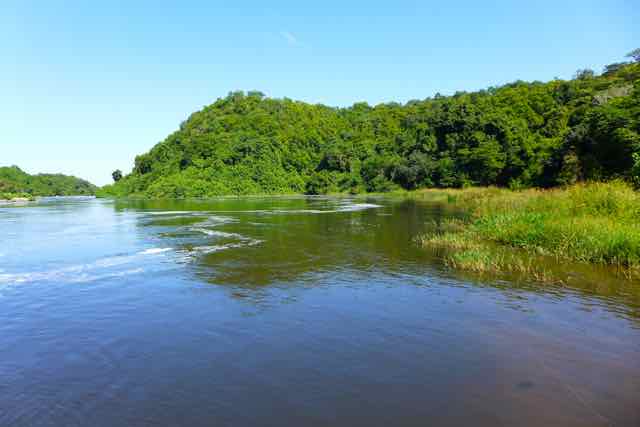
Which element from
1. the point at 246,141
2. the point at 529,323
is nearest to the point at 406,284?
the point at 529,323

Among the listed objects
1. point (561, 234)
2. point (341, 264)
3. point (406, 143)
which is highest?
point (406, 143)

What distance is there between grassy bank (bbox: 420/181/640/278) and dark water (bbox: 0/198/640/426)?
4.96ft

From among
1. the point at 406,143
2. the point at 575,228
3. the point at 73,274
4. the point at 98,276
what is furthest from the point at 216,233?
the point at 406,143

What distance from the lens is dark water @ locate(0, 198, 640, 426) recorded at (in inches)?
261

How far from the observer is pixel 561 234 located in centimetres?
1784

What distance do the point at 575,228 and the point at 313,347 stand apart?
13.7m

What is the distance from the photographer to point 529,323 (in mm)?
10445

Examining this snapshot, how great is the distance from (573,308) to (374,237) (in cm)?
1474

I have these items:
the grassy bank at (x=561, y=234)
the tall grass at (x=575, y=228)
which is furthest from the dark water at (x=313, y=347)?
the tall grass at (x=575, y=228)

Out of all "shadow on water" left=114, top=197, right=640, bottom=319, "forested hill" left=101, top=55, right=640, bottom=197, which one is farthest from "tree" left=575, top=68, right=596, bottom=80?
"shadow on water" left=114, top=197, right=640, bottom=319

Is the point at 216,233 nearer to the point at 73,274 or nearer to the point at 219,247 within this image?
the point at 219,247

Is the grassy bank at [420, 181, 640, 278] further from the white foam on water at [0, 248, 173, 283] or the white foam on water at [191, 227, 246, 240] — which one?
the white foam on water at [0, 248, 173, 283]

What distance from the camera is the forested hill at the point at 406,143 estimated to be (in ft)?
175

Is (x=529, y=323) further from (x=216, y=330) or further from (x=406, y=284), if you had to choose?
(x=216, y=330)
